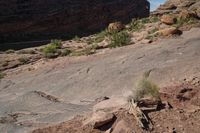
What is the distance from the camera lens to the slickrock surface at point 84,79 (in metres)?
12.3

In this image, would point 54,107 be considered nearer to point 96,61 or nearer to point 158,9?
point 96,61

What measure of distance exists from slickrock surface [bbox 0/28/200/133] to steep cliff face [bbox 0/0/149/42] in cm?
2155

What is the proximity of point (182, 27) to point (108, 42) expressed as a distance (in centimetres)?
407

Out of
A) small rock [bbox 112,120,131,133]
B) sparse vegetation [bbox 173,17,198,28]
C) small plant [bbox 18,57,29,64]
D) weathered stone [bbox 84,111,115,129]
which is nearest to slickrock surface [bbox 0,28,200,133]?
weathered stone [bbox 84,111,115,129]

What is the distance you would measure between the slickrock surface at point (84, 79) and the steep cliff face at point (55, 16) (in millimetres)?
21548

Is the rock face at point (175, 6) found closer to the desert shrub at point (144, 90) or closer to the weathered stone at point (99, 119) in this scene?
the desert shrub at point (144, 90)

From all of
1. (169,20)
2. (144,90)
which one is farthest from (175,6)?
(144,90)

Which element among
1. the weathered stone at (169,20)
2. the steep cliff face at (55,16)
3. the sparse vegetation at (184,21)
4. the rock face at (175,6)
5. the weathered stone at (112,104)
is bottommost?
the steep cliff face at (55,16)

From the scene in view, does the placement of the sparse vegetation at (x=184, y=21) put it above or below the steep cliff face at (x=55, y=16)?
above

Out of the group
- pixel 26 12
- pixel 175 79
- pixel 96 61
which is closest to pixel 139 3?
pixel 26 12

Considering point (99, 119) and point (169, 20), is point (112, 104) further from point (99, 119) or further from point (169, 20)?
point (169, 20)

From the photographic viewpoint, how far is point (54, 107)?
1287cm

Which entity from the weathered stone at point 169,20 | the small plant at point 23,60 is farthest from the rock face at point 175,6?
the small plant at point 23,60

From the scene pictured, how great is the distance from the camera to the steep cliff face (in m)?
42.7
